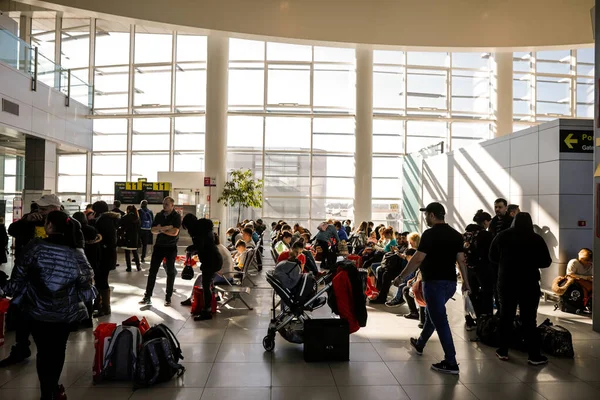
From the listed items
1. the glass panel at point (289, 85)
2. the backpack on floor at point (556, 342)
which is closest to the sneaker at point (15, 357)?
the backpack on floor at point (556, 342)

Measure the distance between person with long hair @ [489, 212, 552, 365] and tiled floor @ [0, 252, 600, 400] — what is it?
282 mm

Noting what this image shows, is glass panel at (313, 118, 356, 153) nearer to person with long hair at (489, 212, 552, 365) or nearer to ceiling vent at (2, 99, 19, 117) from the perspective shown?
ceiling vent at (2, 99, 19, 117)

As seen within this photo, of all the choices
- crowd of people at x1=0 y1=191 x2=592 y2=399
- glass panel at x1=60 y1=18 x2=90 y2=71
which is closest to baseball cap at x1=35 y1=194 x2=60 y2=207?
crowd of people at x1=0 y1=191 x2=592 y2=399

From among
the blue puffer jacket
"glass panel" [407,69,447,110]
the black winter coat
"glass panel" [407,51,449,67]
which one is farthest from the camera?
"glass panel" [407,51,449,67]

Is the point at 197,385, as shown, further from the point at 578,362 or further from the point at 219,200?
the point at 219,200

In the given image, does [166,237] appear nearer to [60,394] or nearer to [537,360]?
[60,394]

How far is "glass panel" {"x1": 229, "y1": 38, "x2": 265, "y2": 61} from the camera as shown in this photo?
71.2 ft

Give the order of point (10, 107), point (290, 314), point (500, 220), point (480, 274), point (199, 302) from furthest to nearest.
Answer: point (10, 107) → point (500, 220) → point (199, 302) → point (480, 274) → point (290, 314)

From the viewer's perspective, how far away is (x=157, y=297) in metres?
8.17

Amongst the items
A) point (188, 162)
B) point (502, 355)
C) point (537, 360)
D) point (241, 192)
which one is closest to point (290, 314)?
point (502, 355)

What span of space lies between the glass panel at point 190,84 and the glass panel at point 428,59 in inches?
406

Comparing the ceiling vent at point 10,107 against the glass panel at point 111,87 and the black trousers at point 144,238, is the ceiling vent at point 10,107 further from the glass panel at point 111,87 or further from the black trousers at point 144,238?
the glass panel at point 111,87

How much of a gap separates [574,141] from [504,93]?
48.5ft

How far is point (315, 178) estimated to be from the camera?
840 inches
